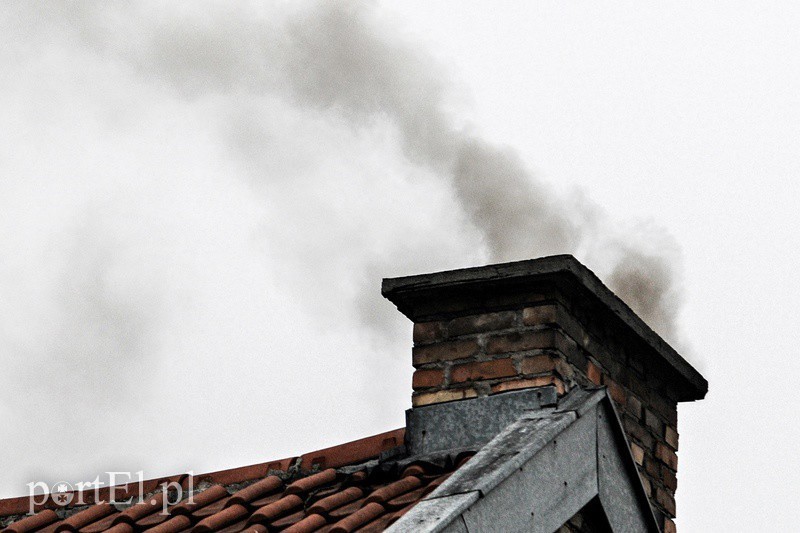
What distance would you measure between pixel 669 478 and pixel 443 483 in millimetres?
2108

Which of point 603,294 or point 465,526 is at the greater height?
point 603,294

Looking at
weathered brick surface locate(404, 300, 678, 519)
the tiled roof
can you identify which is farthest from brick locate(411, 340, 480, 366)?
the tiled roof

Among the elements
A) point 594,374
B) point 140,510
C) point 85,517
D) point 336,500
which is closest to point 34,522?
point 85,517

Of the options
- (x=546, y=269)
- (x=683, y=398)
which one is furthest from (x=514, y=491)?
(x=683, y=398)

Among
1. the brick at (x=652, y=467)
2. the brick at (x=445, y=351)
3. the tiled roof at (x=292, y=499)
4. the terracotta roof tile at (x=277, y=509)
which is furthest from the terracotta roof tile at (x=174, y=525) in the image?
the brick at (x=652, y=467)

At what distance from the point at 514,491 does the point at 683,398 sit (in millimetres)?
2183

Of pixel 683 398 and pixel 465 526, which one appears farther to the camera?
pixel 683 398

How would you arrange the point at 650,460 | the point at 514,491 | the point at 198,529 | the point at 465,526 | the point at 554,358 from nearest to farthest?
the point at 465,526
the point at 514,491
the point at 198,529
the point at 554,358
the point at 650,460

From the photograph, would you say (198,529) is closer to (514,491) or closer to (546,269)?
(514,491)

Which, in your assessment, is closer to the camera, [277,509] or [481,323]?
[277,509]

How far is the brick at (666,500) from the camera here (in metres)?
6.52

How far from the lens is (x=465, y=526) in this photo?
4.61 meters

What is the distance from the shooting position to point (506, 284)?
5906 millimetres

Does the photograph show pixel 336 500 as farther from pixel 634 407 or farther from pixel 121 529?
pixel 634 407
